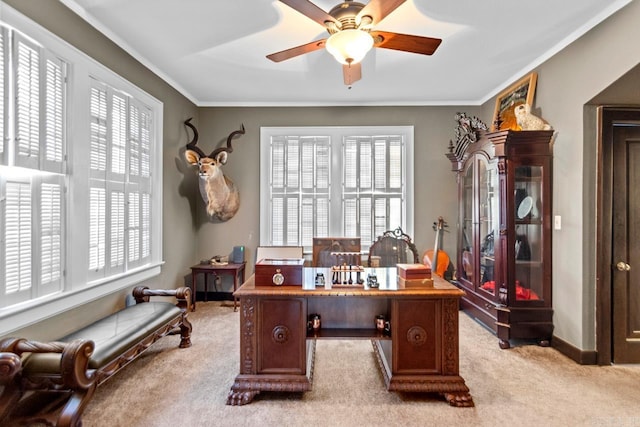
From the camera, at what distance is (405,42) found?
83.4 inches

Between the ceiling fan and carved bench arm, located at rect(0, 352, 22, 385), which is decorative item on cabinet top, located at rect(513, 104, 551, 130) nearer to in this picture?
the ceiling fan

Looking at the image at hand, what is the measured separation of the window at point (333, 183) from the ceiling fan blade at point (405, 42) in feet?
8.02

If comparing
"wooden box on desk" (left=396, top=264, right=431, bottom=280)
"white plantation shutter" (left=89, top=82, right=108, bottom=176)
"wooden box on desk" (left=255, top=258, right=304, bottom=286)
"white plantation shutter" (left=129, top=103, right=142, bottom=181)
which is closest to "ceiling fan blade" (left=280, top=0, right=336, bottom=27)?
"wooden box on desk" (left=255, top=258, right=304, bottom=286)

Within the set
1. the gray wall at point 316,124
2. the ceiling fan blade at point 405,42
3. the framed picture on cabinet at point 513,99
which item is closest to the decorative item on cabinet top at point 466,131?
the framed picture on cabinet at point 513,99

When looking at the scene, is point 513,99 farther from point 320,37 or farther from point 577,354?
point 577,354

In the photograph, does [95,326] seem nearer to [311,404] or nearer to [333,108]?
[311,404]

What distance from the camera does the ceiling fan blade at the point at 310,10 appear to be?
1.78 m

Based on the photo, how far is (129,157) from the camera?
10.3 feet

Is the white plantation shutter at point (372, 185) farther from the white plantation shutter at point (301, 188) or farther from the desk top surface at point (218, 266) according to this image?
the desk top surface at point (218, 266)

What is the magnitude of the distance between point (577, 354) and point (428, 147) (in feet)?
9.96

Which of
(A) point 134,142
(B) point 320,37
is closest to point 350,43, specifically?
(B) point 320,37

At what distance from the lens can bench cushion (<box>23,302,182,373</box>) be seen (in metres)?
1.78

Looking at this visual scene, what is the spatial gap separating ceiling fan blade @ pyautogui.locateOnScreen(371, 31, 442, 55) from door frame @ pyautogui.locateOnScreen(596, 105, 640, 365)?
1.78m

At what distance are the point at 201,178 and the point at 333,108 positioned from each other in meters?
2.20
